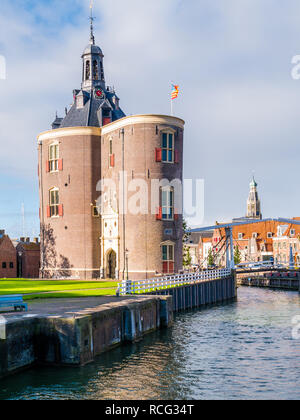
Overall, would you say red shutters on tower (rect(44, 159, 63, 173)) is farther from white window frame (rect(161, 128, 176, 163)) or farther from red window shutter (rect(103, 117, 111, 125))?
white window frame (rect(161, 128, 176, 163))

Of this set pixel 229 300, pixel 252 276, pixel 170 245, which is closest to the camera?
pixel 170 245

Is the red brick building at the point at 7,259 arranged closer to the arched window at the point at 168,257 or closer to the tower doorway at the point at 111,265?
the tower doorway at the point at 111,265

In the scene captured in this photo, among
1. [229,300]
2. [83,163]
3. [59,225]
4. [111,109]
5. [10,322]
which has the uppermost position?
[111,109]

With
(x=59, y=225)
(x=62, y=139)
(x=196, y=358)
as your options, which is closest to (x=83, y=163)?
(x=62, y=139)

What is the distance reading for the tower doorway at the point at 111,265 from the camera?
5094 centimetres

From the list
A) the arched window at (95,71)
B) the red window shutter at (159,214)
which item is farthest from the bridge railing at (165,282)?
the arched window at (95,71)

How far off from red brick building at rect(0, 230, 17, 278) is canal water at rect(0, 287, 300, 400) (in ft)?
120

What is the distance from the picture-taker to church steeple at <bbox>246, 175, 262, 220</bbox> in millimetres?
176625

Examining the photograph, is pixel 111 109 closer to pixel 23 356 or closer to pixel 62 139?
pixel 62 139

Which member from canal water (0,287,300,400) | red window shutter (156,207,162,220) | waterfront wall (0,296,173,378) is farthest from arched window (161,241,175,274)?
waterfront wall (0,296,173,378)

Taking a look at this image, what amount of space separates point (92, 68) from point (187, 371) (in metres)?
45.2

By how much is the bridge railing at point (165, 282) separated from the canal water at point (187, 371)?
4.36 metres

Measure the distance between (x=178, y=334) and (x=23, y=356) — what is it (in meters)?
11.1

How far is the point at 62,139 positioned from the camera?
53.3 meters
